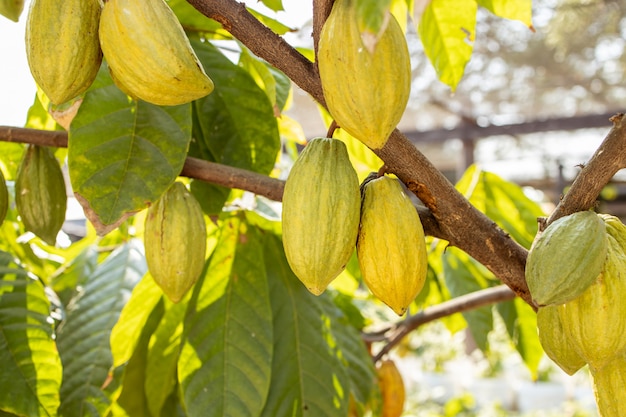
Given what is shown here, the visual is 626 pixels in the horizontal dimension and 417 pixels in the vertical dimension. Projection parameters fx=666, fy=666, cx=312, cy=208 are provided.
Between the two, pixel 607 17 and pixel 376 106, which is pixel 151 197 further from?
pixel 607 17

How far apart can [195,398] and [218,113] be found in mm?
406

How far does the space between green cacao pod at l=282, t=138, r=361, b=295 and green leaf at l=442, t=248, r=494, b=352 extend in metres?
0.70

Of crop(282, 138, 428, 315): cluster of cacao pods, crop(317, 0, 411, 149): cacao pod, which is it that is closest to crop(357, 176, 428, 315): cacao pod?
crop(282, 138, 428, 315): cluster of cacao pods

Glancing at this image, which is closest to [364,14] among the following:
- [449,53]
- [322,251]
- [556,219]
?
[322,251]

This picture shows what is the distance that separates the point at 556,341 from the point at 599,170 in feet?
0.57

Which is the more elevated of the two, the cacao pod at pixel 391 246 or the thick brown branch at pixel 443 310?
the cacao pod at pixel 391 246

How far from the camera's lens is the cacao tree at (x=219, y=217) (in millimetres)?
596

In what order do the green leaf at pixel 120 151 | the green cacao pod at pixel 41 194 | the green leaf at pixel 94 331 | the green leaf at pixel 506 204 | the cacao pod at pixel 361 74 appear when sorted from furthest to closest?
the green leaf at pixel 506 204 < the green leaf at pixel 94 331 < the green cacao pod at pixel 41 194 < the green leaf at pixel 120 151 < the cacao pod at pixel 361 74

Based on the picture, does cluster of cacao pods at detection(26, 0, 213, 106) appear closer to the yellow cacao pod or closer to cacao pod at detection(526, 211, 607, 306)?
cacao pod at detection(526, 211, 607, 306)

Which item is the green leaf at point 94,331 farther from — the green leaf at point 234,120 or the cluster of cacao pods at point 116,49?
the cluster of cacao pods at point 116,49

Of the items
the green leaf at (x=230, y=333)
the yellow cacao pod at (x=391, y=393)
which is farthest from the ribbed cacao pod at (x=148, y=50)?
the yellow cacao pod at (x=391, y=393)

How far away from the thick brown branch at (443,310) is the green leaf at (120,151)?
0.54m

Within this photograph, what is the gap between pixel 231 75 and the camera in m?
1.01

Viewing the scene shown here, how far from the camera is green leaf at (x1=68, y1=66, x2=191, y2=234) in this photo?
76 cm
